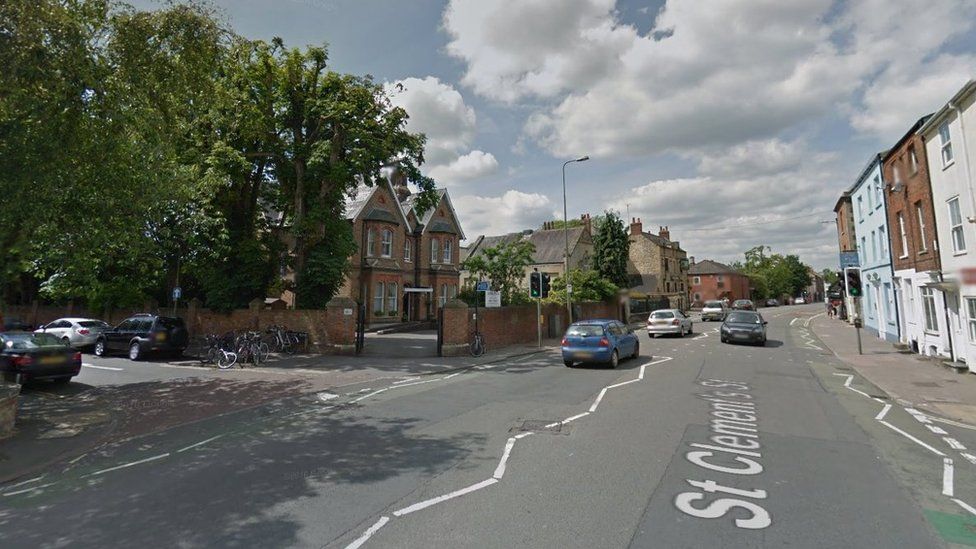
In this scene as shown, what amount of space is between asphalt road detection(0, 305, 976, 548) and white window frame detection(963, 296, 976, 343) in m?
6.76

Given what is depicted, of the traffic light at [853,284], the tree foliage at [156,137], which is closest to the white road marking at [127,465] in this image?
the tree foliage at [156,137]

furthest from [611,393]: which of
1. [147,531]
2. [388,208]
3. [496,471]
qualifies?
[388,208]

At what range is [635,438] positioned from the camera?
6.85 meters

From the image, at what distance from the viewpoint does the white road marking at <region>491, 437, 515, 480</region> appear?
214 inches

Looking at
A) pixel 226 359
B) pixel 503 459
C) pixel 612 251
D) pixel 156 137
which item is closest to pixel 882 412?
pixel 503 459

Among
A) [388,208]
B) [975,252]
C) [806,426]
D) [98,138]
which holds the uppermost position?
[388,208]

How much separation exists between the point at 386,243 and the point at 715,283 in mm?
68017

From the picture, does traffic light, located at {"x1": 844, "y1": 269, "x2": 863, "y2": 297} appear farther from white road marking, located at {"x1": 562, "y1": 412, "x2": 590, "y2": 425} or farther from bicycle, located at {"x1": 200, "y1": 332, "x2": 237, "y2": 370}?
bicycle, located at {"x1": 200, "y1": 332, "x2": 237, "y2": 370}

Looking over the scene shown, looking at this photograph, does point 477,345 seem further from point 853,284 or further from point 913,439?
point 853,284

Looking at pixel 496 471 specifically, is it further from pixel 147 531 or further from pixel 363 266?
pixel 363 266

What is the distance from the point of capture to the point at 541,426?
7.59 m

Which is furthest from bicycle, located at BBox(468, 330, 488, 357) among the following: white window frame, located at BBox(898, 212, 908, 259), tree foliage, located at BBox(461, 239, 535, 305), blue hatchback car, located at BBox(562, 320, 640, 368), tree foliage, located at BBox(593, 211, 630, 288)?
tree foliage, located at BBox(593, 211, 630, 288)

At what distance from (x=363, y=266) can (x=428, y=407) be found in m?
23.1

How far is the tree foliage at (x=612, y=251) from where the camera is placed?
43.4 metres
